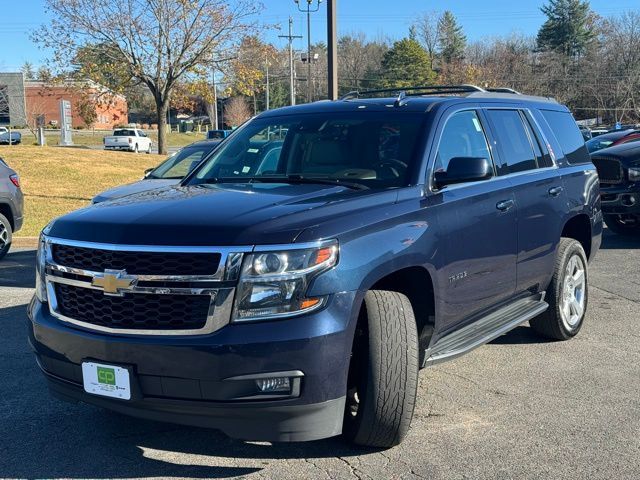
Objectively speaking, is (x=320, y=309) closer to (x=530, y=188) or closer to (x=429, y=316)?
(x=429, y=316)

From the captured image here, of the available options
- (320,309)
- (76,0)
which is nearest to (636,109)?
(76,0)

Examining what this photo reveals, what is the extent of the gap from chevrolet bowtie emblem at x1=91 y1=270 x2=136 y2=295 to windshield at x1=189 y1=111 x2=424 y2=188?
1.47m

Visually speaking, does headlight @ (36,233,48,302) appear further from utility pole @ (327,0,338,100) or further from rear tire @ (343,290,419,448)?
utility pole @ (327,0,338,100)

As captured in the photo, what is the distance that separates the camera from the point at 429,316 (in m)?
4.02

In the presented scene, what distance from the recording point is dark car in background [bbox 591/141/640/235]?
406 inches

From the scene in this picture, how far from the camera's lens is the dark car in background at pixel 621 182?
33.8 feet

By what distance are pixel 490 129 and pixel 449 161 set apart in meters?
0.87

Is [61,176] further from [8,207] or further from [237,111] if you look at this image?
[237,111]

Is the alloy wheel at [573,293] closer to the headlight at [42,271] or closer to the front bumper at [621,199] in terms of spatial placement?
the headlight at [42,271]

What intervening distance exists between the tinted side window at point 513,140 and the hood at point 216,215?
5.27 feet

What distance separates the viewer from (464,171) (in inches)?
160

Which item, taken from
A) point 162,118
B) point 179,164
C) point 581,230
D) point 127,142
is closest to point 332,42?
Result: point 179,164

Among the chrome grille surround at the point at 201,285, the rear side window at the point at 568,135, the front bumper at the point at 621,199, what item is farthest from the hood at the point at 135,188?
the front bumper at the point at 621,199

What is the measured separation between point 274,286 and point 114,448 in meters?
1.56
